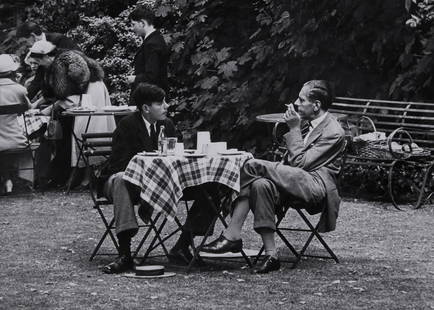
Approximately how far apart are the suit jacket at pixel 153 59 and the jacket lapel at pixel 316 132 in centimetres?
421

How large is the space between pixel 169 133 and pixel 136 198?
98 centimetres

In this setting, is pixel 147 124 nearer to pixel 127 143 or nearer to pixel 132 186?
pixel 127 143

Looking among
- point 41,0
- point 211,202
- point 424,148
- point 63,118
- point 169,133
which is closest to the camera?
point 211,202

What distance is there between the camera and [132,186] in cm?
849

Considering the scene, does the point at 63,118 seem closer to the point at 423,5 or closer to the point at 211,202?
the point at 423,5

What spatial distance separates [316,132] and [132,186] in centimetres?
143

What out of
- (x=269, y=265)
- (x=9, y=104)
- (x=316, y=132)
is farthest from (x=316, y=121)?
(x=9, y=104)

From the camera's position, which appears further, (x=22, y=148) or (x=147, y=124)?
(x=22, y=148)

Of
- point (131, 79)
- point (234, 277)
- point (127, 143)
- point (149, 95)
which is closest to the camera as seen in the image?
point (234, 277)

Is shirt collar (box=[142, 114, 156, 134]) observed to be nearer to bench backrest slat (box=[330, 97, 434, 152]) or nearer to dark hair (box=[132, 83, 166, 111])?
dark hair (box=[132, 83, 166, 111])

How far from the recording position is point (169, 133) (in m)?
9.41

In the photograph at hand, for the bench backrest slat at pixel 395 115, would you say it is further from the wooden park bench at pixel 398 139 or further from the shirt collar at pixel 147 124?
the shirt collar at pixel 147 124

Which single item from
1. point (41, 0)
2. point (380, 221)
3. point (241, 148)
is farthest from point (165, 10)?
point (380, 221)

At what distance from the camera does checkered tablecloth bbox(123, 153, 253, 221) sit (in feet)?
27.3
